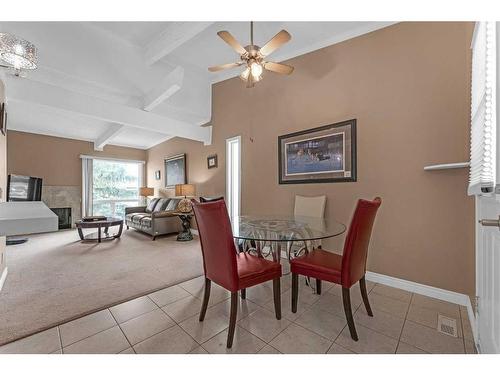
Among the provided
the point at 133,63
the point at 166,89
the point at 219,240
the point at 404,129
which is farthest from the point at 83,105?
the point at 404,129

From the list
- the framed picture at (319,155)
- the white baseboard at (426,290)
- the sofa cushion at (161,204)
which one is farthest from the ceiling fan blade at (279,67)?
the sofa cushion at (161,204)

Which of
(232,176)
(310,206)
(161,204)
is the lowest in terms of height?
(161,204)

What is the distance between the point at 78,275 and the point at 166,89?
2809mm

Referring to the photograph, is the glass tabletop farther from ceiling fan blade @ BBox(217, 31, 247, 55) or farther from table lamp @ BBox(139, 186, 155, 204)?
table lamp @ BBox(139, 186, 155, 204)

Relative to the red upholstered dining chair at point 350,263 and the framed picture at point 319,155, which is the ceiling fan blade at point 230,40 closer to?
the framed picture at point 319,155

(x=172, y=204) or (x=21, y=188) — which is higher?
(x=21, y=188)

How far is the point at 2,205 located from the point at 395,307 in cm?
271

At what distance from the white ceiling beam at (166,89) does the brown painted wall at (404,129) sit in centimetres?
155

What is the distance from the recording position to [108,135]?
17.0 ft

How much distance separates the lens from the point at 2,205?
916 mm

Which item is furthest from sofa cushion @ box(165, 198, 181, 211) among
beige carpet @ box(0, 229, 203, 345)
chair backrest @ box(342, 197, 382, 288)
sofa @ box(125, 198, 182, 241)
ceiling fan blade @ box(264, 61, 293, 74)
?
chair backrest @ box(342, 197, 382, 288)

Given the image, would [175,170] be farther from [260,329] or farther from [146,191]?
[260,329]

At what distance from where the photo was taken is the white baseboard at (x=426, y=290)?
1824 mm
